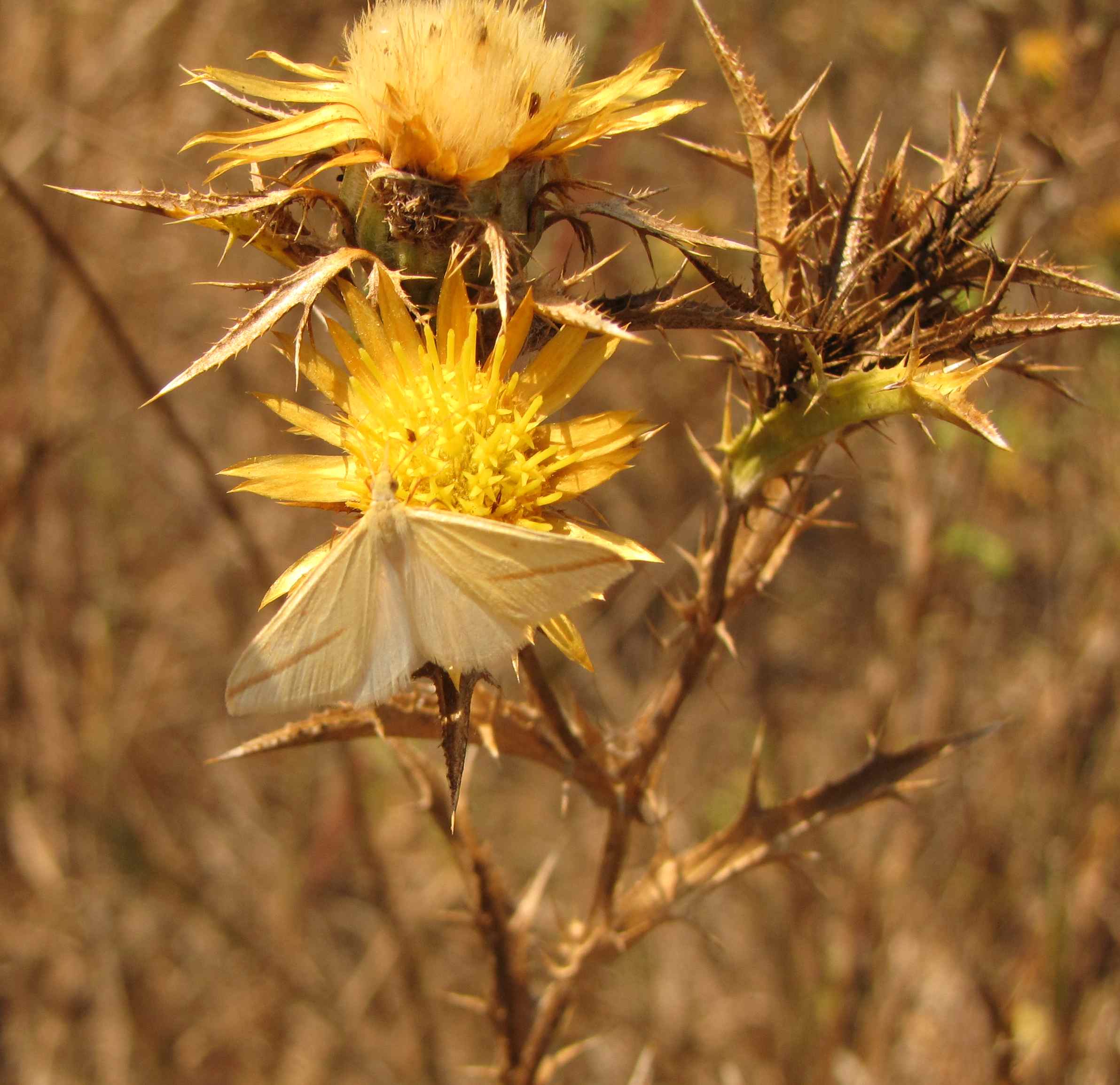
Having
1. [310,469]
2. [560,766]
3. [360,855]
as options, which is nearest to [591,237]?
[310,469]

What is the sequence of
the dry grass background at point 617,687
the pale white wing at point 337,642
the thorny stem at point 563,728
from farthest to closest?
1. the dry grass background at point 617,687
2. the thorny stem at point 563,728
3. the pale white wing at point 337,642

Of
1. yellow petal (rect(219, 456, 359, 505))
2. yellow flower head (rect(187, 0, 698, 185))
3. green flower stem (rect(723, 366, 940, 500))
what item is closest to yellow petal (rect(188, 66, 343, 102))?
yellow flower head (rect(187, 0, 698, 185))

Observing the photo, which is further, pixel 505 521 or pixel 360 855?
pixel 360 855

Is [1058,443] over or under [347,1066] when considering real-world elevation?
over

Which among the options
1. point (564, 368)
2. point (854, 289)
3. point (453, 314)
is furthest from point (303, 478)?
point (854, 289)

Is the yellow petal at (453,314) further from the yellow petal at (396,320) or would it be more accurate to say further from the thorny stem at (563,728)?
the thorny stem at (563,728)

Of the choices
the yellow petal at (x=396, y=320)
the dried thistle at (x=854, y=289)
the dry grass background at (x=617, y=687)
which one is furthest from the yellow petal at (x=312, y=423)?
the dry grass background at (x=617, y=687)

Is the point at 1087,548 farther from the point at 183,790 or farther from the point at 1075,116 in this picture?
the point at 183,790
